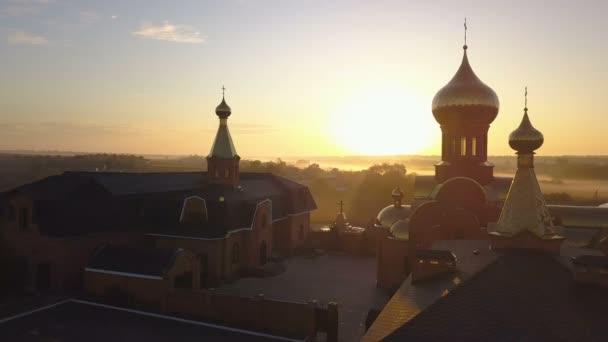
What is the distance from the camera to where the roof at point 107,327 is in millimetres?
16469

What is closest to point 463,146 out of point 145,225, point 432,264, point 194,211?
point 432,264

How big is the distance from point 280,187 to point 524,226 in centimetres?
2259

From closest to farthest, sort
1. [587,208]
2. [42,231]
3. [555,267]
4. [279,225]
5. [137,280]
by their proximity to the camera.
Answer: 1. [555,267]
2. [137,280]
3. [42,231]
4. [587,208]
5. [279,225]

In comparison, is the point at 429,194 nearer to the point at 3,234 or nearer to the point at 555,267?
the point at 555,267

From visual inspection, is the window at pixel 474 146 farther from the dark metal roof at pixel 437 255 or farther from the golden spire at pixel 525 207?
the dark metal roof at pixel 437 255

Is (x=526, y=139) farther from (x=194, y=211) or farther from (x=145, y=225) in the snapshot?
(x=145, y=225)

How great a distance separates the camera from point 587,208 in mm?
23844

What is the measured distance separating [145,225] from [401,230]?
1431 centimetres

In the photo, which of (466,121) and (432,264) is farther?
(466,121)

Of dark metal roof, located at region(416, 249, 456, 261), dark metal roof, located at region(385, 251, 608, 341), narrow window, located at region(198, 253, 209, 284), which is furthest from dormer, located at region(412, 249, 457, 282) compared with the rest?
narrow window, located at region(198, 253, 209, 284)

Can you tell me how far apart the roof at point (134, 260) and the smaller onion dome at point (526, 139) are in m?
14.9

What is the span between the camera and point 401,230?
2133 centimetres

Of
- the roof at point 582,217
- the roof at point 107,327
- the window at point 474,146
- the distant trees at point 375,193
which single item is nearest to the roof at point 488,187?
the window at point 474,146

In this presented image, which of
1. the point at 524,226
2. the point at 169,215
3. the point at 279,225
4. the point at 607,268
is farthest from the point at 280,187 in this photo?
the point at 607,268
